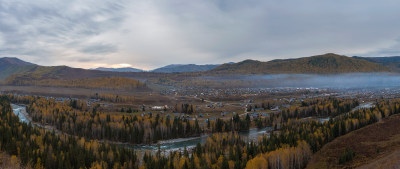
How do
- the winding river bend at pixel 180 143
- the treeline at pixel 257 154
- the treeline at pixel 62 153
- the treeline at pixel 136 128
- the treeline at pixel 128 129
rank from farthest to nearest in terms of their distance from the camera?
1. the treeline at pixel 136 128
2. the treeline at pixel 128 129
3. the winding river bend at pixel 180 143
4. the treeline at pixel 62 153
5. the treeline at pixel 257 154

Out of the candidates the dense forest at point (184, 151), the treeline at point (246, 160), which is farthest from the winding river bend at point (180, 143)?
the treeline at point (246, 160)

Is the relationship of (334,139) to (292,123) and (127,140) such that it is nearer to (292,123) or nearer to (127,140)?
(292,123)

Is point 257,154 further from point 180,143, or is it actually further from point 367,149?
point 180,143

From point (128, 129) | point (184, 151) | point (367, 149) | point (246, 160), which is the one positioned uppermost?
point (367, 149)

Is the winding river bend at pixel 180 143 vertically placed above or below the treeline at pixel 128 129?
below

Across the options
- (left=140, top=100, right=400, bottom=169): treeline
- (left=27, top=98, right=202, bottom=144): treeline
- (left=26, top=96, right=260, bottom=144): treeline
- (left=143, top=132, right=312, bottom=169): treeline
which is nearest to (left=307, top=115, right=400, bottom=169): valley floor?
(left=140, top=100, right=400, bottom=169): treeline

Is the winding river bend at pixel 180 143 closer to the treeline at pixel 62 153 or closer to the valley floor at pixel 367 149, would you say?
the treeline at pixel 62 153

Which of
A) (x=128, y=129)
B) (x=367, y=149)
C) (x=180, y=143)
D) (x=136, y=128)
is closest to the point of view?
(x=367, y=149)

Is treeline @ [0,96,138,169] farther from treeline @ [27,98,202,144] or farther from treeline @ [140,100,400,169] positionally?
treeline @ [27,98,202,144]

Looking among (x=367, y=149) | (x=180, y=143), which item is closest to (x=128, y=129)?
(x=180, y=143)
